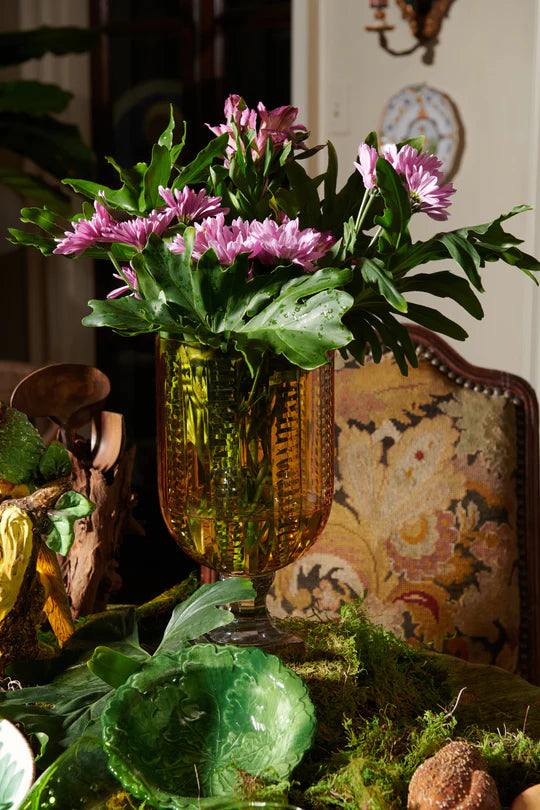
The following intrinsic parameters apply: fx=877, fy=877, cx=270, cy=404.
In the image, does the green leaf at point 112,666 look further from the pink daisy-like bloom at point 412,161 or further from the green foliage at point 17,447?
the pink daisy-like bloom at point 412,161

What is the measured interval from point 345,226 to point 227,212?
10 cm

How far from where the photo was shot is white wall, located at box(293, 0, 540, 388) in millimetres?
2350

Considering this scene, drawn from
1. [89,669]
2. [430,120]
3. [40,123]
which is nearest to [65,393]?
[89,669]

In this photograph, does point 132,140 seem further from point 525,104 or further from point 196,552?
point 196,552

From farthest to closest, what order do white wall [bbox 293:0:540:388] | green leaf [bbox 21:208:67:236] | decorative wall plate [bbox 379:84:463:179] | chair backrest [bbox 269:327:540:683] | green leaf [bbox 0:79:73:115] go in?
green leaf [bbox 0:79:73:115] < decorative wall plate [bbox 379:84:463:179] < white wall [bbox 293:0:540:388] < chair backrest [bbox 269:327:540:683] < green leaf [bbox 21:208:67:236]

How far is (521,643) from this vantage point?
134cm

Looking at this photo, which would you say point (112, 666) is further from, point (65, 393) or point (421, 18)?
point (421, 18)

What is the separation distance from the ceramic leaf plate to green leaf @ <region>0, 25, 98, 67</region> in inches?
130

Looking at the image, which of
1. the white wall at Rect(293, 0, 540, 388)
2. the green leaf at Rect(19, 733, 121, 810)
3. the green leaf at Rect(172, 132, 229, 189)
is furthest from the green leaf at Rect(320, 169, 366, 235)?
the white wall at Rect(293, 0, 540, 388)

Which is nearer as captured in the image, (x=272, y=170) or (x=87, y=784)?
(x=87, y=784)

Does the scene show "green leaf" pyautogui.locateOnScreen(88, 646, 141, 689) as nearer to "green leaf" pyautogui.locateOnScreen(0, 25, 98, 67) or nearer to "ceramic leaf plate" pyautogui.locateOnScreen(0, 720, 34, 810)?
"ceramic leaf plate" pyautogui.locateOnScreen(0, 720, 34, 810)

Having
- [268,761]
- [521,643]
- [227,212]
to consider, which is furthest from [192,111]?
[268,761]

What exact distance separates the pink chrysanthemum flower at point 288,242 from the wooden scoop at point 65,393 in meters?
0.37

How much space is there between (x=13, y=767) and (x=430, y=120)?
88.7 inches
